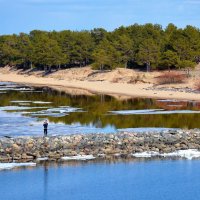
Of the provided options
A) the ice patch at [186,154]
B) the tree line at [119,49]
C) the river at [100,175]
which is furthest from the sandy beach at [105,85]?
the ice patch at [186,154]

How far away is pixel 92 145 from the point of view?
99.4 feet

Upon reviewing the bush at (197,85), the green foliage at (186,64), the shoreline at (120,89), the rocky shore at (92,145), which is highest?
the green foliage at (186,64)

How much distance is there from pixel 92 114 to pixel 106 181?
22.2 metres

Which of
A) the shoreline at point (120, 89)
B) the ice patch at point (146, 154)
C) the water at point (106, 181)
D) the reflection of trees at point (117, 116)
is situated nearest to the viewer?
the water at point (106, 181)

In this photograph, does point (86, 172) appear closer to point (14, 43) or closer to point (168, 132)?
point (168, 132)

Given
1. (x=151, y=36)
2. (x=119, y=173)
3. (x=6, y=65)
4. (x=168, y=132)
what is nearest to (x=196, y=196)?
(x=119, y=173)

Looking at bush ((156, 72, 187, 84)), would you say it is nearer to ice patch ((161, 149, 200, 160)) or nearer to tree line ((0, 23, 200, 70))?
tree line ((0, 23, 200, 70))

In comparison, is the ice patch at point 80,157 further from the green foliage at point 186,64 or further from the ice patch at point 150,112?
the green foliage at point 186,64

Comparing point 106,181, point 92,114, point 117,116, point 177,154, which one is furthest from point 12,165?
point 92,114

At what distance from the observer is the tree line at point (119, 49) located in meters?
81.6

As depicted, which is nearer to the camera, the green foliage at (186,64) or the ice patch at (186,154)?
the ice patch at (186,154)

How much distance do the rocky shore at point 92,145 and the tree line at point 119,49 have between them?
4596 cm

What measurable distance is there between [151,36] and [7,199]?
262 ft

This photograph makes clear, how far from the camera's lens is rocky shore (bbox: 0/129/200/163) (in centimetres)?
2867
